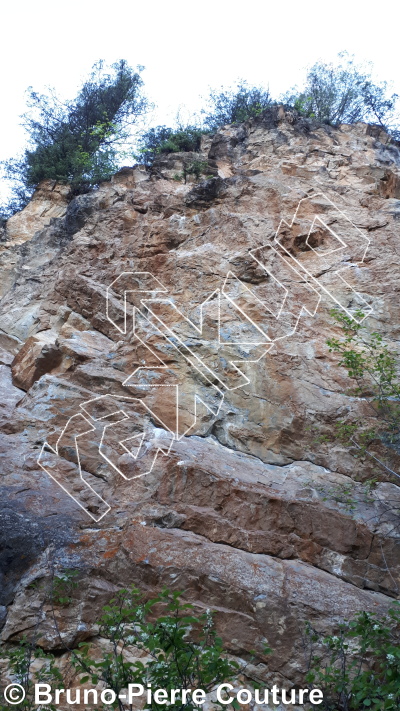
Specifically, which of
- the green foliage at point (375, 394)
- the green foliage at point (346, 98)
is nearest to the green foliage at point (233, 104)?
the green foliage at point (346, 98)

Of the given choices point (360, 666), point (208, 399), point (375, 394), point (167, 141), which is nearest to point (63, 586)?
point (360, 666)

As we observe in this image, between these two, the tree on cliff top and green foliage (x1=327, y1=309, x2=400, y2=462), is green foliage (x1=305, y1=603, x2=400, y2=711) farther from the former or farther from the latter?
the tree on cliff top

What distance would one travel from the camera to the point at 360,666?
14.3ft

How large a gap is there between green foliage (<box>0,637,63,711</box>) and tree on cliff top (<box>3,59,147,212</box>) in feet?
38.4

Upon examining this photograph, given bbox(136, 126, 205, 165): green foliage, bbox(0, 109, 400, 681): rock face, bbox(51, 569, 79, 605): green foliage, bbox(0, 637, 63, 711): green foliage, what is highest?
bbox(136, 126, 205, 165): green foliage

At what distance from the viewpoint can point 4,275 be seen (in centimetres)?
1191

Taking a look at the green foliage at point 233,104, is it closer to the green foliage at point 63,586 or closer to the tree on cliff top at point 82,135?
the tree on cliff top at point 82,135

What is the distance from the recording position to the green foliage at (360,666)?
13.1 feet

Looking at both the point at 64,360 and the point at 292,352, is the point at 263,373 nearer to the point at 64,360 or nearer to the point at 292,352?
the point at 292,352

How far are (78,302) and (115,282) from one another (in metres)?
0.69

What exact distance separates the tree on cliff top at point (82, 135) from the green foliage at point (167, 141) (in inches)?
25.7

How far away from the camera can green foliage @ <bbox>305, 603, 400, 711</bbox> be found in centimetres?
400

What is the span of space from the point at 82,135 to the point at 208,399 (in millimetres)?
10962
